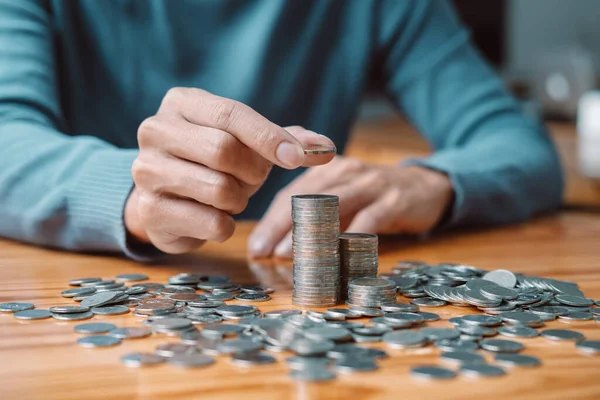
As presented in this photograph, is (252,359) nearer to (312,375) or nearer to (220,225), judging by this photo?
(312,375)

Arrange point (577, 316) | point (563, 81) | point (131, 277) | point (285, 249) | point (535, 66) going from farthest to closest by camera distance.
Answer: point (535, 66) → point (563, 81) → point (285, 249) → point (131, 277) → point (577, 316)

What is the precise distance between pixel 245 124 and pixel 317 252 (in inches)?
7.6

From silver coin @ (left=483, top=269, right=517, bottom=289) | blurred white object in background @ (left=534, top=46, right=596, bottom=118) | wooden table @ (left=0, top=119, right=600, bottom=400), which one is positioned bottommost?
wooden table @ (left=0, top=119, right=600, bottom=400)

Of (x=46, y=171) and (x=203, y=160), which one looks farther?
(x=46, y=171)

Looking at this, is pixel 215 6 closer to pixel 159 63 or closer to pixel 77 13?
pixel 159 63

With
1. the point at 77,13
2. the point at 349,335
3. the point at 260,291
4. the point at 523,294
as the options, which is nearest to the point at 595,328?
the point at 523,294

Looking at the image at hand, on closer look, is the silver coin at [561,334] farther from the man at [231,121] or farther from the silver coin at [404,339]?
the man at [231,121]

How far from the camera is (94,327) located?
2.62 ft

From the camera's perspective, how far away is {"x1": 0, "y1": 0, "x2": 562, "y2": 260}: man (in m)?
1.02

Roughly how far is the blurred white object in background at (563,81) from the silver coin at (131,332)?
11.8 feet

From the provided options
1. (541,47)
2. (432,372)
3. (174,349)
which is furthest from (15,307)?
(541,47)

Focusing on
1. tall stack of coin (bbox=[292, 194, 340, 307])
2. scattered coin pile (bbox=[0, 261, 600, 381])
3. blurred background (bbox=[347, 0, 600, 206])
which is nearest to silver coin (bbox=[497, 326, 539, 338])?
scattered coin pile (bbox=[0, 261, 600, 381])

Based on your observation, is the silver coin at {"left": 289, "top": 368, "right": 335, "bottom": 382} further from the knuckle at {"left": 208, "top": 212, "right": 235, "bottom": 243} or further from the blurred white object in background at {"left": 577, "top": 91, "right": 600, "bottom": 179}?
the blurred white object in background at {"left": 577, "top": 91, "right": 600, "bottom": 179}

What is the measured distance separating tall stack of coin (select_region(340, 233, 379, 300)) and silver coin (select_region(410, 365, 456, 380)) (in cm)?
30
